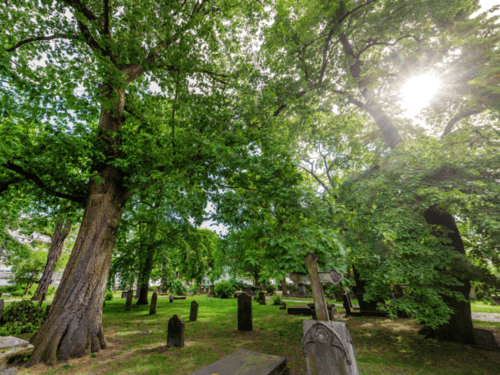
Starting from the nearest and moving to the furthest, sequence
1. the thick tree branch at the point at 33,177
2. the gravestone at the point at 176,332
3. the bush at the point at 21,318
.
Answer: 1. the thick tree branch at the point at 33,177
2. the gravestone at the point at 176,332
3. the bush at the point at 21,318

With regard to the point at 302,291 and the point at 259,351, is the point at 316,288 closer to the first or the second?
the point at 259,351

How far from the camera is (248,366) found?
417cm

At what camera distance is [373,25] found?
28.0ft

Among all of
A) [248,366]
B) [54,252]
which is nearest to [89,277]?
[248,366]

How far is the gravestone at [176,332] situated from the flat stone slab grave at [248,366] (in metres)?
2.41

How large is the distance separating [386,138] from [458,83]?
2.88 meters

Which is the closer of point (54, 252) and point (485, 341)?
point (485, 341)

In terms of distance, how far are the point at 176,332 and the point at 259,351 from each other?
8.75 feet

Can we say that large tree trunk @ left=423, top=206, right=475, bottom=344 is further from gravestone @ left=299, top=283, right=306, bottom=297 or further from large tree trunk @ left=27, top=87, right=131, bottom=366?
gravestone @ left=299, top=283, right=306, bottom=297

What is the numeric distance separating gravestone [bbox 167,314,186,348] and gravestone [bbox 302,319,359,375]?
4.04 metres

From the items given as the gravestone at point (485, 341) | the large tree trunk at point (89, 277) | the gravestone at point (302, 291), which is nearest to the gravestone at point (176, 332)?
the large tree trunk at point (89, 277)

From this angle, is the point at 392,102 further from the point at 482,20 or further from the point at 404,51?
the point at 482,20

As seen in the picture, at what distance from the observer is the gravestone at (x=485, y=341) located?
6548 millimetres

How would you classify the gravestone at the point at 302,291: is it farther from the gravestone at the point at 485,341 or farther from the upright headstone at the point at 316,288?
the upright headstone at the point at 316,288
